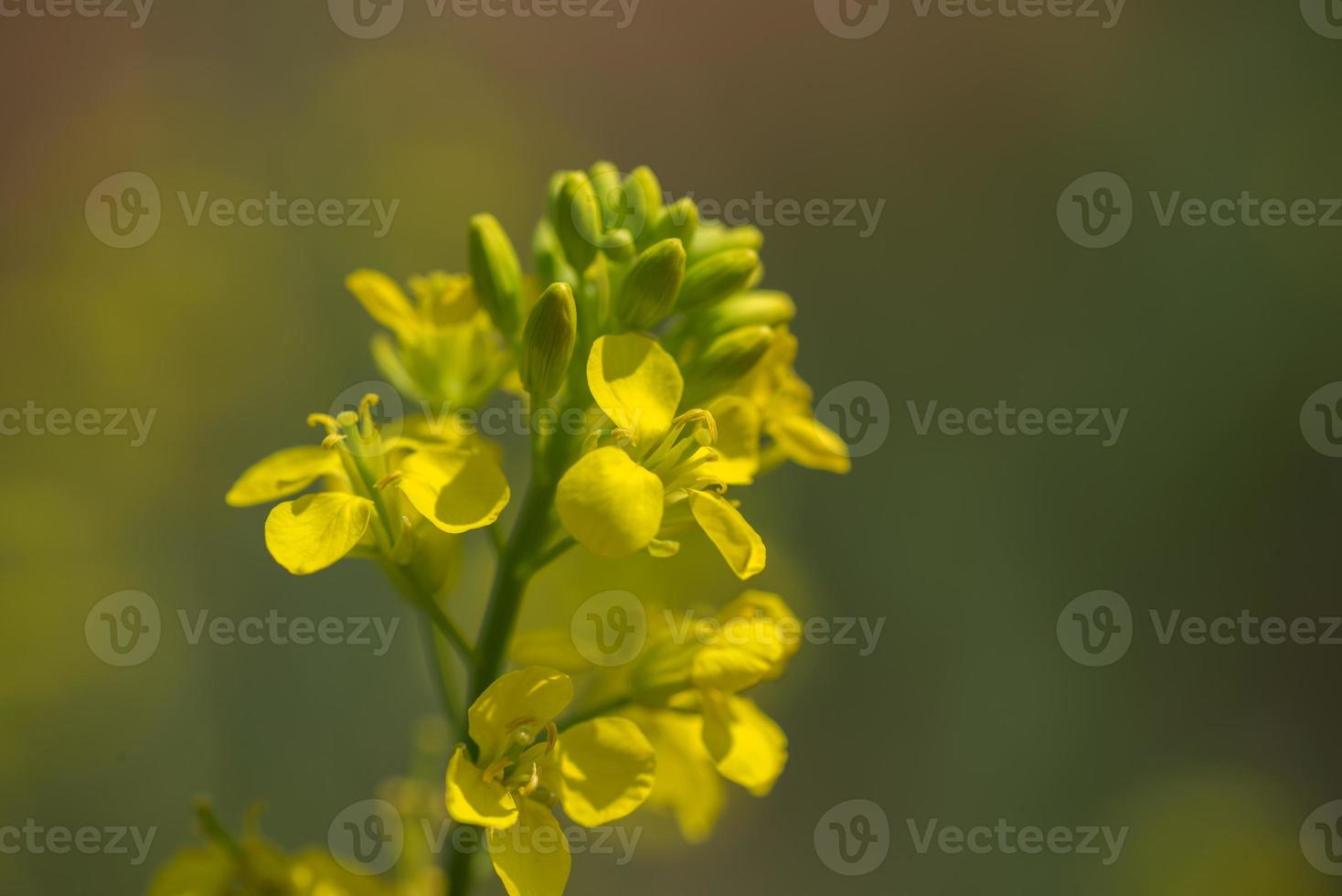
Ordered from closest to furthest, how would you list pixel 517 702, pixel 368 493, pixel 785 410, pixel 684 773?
pixel 517 702
pixel 368 493
pixel 785 410
pixel 684 773

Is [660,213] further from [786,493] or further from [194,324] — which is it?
[194,324]

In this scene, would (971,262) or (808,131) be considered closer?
(971,262)

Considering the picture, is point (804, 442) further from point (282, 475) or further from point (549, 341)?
point (282, 475)

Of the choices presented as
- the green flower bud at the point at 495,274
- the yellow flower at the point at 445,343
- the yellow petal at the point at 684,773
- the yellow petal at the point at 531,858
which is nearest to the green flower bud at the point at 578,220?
the green flower bud at the point at 495,274

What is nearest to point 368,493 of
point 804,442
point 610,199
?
point 610,199

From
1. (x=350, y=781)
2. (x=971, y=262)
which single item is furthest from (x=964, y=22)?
(x=350, y=781)

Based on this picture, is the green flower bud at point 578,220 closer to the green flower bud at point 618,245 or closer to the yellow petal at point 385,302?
the green flower bud at point 618,245
